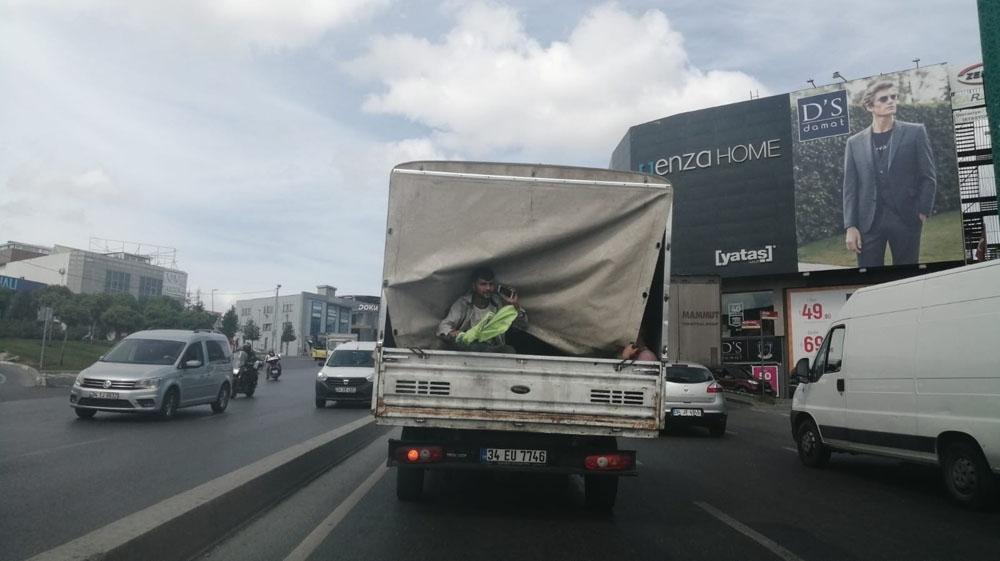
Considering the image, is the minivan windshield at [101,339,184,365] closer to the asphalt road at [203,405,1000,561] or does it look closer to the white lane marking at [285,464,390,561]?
the asphalt road at [203,405,1000,561]

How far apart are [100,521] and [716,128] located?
1309 inches

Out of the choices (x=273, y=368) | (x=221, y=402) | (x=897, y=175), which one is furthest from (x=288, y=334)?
(x=221, y=402)

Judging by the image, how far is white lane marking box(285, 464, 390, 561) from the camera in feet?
16.2

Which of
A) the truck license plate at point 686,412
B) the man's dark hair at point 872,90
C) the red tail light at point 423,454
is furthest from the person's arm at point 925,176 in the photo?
the red tail light at point 423,454

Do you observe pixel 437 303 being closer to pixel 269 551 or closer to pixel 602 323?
pixel 602 323

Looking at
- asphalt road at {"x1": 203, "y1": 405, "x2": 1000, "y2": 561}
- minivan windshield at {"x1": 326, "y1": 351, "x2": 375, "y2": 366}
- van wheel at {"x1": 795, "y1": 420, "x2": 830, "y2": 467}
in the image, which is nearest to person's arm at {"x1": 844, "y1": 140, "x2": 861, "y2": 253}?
minivan windshield at {"x1": 326, "y1": 351, "x2": 375, "y2": 366}

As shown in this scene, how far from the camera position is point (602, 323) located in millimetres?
6629

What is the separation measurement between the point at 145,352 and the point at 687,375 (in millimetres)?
10940

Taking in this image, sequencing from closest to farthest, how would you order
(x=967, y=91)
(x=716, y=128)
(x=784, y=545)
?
(x=784, y=545) < (x=967, y=91) < (x=716, y=128)

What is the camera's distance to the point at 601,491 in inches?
252

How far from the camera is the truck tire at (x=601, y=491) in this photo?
20.8ft

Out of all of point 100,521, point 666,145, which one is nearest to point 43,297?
point 666,145

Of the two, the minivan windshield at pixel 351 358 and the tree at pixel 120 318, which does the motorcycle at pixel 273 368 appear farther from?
the tree at pixel 120 318

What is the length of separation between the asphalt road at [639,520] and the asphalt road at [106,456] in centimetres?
132
